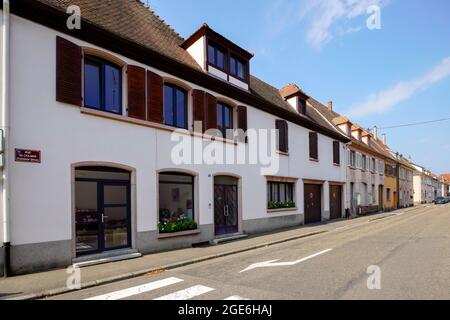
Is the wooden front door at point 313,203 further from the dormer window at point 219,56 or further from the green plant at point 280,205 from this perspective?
the dormer window at point 219,56

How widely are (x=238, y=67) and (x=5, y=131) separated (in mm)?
10482

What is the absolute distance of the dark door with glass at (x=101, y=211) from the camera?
8.64 m

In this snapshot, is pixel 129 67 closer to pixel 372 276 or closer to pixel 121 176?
pixel 121 176

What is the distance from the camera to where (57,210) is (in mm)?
7953

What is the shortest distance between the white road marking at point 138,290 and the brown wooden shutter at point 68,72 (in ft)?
16.7

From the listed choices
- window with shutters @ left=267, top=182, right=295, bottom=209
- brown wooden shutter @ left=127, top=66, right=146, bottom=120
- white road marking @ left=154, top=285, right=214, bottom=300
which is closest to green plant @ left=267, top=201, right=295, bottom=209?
window with shutters @ left=267, top=182, right=295, bottom=209

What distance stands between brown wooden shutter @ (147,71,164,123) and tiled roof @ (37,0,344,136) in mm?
941

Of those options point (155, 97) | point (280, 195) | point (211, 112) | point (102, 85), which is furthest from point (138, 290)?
point (280, 195)

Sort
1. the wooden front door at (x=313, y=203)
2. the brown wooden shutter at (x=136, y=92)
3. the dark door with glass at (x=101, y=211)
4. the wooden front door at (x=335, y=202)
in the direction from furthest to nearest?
the wooden front door at (x=335, y=202), the wooden front door at (x=313, y=203), the brown wooden shutter at (x=136, y=92), the dark door with glass at (x=101, y=211)

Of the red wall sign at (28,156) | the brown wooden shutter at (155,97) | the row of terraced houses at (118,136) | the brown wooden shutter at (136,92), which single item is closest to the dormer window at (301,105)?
the row of terraced houses at (118,136)

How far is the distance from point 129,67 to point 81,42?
149 centimetres

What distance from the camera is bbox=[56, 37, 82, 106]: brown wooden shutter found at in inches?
322

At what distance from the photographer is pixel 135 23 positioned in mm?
11711

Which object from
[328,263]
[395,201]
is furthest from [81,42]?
[395,201]
